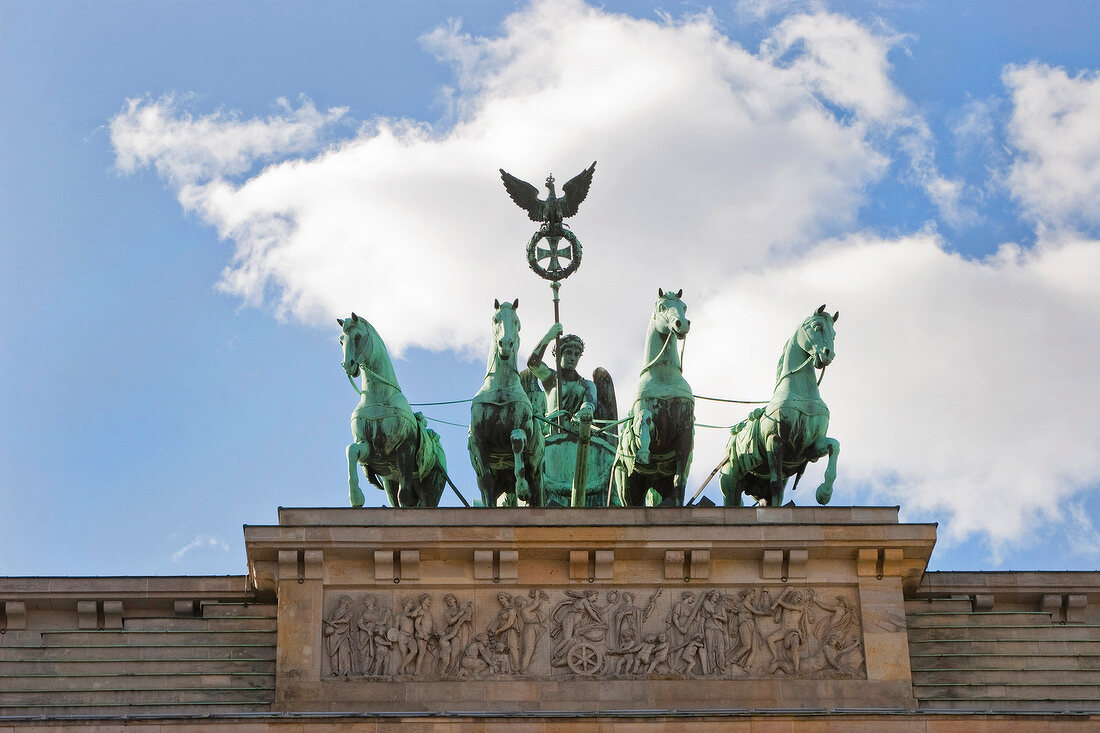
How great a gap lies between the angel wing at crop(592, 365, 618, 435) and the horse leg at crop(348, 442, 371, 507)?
5711mm

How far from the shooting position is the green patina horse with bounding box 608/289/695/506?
34.5 metres

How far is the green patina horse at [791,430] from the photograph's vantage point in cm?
3431

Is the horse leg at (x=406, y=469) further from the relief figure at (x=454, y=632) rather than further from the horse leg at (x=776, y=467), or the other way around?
the horse leg at (x=776, y=467)

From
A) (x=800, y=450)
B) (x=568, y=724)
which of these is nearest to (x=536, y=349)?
(x=800, y=450)

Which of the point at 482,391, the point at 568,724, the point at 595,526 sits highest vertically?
the point at 482,391

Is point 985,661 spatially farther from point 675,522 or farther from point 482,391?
point 482,391

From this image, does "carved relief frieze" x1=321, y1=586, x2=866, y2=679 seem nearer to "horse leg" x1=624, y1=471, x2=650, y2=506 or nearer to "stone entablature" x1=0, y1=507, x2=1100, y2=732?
"stone entablature" x1=0, y1=507, x2=1100, y2=732

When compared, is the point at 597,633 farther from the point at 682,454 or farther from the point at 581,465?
the point at 581,465

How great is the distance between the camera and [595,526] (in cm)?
3272

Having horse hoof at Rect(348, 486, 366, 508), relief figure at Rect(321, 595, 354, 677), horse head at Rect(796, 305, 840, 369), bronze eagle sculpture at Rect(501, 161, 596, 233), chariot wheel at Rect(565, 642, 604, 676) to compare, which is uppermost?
→ bronze eagle sculpture at Rect(501, 161, 596, 233)

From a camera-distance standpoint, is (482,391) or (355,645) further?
(482,391)

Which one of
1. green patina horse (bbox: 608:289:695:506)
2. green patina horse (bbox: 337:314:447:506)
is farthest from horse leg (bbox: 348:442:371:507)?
green patina horse (bbox: 608:289:695:506)

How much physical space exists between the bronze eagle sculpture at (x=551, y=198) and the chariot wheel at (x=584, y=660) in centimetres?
777

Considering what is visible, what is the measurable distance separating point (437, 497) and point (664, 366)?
340 centimetres
